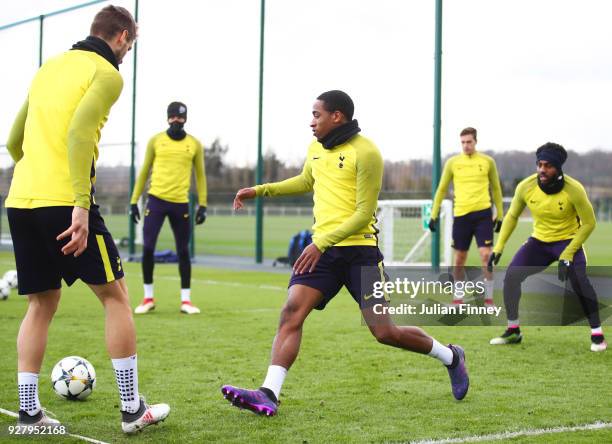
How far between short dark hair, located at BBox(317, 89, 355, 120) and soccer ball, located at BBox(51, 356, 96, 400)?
2223 mm

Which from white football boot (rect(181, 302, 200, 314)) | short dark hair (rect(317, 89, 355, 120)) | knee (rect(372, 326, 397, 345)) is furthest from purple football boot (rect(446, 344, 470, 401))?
white football boot (rect(181, 302, 200, 314))

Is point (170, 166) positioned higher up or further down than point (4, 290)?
higher up

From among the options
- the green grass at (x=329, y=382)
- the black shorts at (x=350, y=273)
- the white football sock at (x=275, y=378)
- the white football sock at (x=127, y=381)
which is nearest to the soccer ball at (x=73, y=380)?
the green grass at (x=329, y=382)

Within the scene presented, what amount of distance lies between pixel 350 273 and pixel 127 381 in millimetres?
1502

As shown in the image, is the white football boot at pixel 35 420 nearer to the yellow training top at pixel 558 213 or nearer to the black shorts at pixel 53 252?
the black shorts at pixel 53 252

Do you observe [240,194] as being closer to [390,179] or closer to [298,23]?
[390,179]

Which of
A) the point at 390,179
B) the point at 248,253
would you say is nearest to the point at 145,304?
the point at 390,179

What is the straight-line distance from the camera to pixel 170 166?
10812 mm

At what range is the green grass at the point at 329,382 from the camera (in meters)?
5.12

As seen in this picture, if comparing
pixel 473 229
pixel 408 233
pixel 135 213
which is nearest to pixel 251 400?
pixel 135 213

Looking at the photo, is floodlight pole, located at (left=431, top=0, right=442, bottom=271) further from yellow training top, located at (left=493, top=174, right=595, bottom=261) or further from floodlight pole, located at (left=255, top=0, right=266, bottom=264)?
yellow training top, located at (left=493, top=174, right=595, bottom=261)

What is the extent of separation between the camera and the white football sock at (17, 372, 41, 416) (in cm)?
490

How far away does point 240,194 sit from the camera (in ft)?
19.0

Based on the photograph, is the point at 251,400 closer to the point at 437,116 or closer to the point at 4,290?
the point at 4,290
